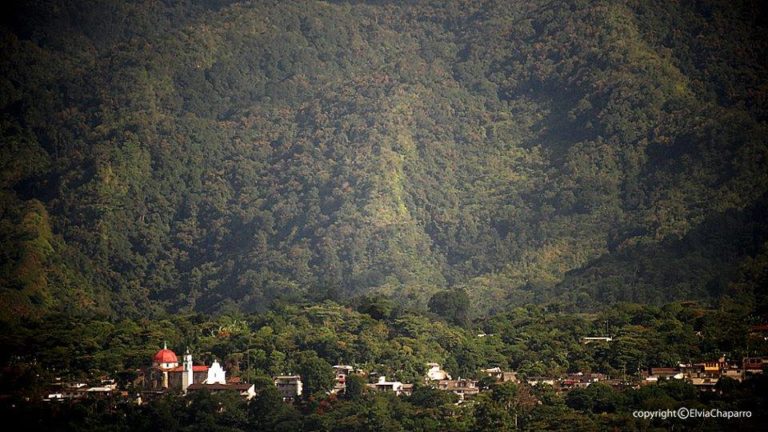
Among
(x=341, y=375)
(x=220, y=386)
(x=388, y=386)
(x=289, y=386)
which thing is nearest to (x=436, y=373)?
(x=388, y=386)

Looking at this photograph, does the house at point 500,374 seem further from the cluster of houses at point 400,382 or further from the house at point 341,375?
the house at point 341,375

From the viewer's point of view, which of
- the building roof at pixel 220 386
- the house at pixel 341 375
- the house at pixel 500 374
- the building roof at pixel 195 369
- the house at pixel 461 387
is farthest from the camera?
the house at pixel 500 374

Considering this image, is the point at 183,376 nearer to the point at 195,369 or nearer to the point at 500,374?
the point at 195,369

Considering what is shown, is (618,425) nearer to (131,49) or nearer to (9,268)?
(9,268)

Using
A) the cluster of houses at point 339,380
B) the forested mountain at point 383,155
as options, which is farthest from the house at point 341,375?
the forested mountain at point 383,155

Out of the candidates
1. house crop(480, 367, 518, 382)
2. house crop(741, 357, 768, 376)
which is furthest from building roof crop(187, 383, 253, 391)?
house crop(741, 357, 768, 376)

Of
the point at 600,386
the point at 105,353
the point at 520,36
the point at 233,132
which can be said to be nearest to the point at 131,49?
the point at 233,132

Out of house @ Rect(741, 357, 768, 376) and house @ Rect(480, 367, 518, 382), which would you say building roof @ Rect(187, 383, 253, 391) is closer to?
house @ Rect(480, 367, 518, 382)
